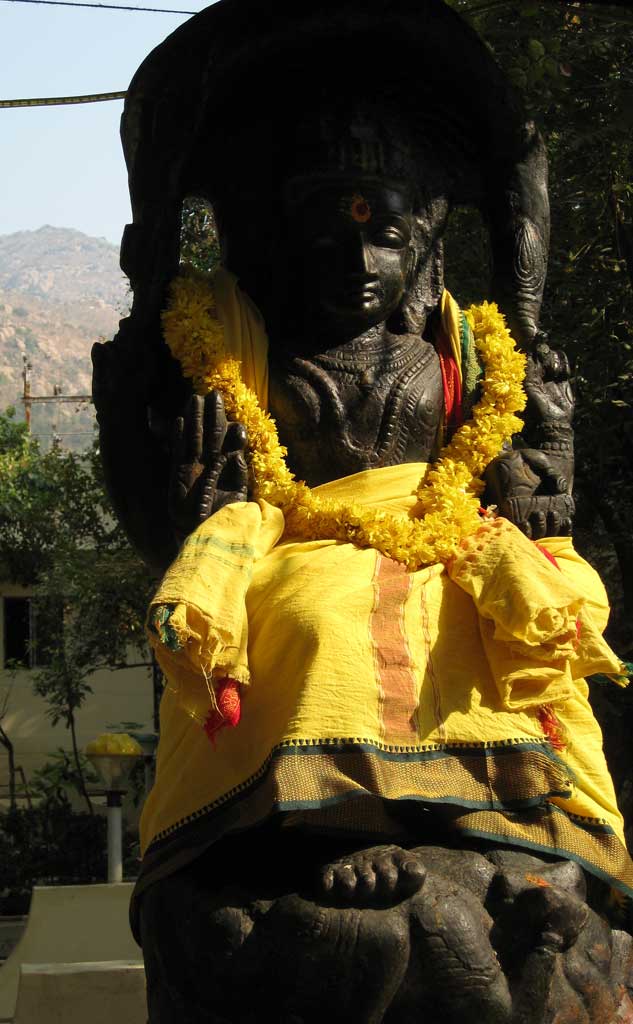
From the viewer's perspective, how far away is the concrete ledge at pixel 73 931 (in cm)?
910

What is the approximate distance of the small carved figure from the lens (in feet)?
11.9

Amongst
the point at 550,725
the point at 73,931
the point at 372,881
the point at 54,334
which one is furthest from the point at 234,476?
the point at 54,334

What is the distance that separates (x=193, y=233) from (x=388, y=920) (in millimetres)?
10055

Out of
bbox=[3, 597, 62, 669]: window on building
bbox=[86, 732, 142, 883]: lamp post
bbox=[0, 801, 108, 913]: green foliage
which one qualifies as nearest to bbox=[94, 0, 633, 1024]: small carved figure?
bbox=[86, 732, 142, 883]: lamp post

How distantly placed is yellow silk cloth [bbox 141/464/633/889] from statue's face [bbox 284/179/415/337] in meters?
0.83

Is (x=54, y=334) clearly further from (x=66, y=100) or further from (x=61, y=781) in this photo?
(x=66, y=100)

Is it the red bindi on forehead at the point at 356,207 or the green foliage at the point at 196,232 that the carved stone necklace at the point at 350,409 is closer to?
the red bindi on forehead at the point at 356,207

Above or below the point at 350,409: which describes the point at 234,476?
below

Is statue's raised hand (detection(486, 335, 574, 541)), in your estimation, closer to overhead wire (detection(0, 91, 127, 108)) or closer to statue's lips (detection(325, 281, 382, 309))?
statue's lips (detection(325, 281, 382, 309))

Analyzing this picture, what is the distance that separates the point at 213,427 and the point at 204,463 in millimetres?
104

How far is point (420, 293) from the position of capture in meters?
4.73

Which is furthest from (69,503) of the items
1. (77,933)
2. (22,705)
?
(77,933)

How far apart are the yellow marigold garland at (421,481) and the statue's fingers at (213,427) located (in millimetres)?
80

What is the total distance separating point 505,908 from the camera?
3.68 m
